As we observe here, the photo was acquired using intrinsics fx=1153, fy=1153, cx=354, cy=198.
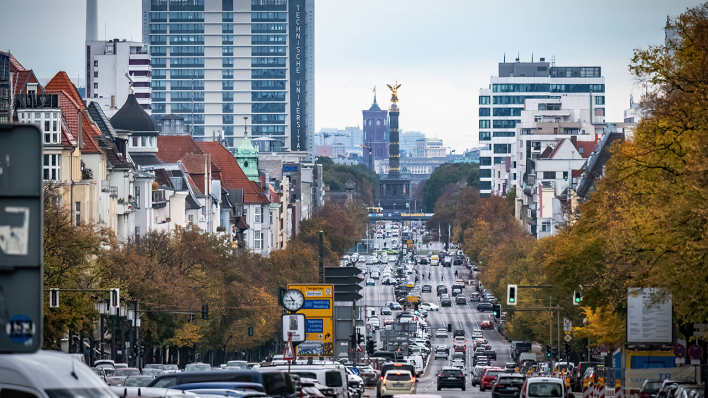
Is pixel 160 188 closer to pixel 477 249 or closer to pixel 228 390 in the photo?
pixel 477 249

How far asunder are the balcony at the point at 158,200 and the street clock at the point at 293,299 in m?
58.2

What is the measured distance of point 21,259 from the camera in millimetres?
8234

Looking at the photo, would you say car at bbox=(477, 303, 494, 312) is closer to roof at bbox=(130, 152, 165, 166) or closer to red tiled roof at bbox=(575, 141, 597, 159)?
red tiled roof at bbox=(575, 141, 597, 159)

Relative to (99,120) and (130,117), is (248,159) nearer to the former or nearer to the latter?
(130,117)

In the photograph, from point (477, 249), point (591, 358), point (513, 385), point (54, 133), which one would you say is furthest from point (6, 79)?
point (477, 249)

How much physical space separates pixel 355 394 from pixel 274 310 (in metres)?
47.1

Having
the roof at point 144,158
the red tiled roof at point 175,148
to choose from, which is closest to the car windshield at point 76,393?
the roof at point 144,158

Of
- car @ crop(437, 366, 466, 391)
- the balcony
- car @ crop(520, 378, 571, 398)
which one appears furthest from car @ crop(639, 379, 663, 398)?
the balcony

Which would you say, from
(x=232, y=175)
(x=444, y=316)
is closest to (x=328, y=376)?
(x=444, y=316)

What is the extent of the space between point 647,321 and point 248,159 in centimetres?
11086

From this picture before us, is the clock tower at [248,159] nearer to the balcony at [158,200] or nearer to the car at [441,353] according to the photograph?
the balcony at [158,200]

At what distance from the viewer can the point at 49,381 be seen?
412 inches

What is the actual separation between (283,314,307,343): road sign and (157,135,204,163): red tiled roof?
95.2m

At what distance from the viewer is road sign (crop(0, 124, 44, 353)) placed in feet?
26.9
